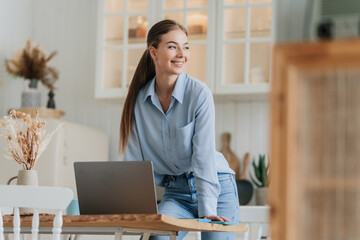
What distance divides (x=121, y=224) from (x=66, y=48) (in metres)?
3.59

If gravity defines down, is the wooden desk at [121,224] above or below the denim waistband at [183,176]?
below

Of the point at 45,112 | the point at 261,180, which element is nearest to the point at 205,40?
the point at 261,180

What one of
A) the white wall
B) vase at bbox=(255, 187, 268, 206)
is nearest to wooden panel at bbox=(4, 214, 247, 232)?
vase at bbox=(255, 187, 268, 206)

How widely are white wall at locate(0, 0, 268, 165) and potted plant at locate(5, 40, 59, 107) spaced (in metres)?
0.29

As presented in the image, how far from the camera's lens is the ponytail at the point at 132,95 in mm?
2760

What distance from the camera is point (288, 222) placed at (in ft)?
4.26

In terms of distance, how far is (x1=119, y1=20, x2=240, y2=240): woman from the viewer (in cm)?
258

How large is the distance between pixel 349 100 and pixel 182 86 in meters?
1.48

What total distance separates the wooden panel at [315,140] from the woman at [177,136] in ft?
3.93

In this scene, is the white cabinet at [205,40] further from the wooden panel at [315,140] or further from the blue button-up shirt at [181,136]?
the wooden panel at [315,140]

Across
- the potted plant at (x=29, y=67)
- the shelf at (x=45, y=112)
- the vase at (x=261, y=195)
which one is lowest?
the vase at (x=261, y=195)

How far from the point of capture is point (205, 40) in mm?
4562

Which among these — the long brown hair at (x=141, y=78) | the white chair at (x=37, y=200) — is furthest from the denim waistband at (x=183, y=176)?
the white chair at (x=37, y=200)

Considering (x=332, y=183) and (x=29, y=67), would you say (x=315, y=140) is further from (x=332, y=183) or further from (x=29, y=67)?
(x=29, y=67)
